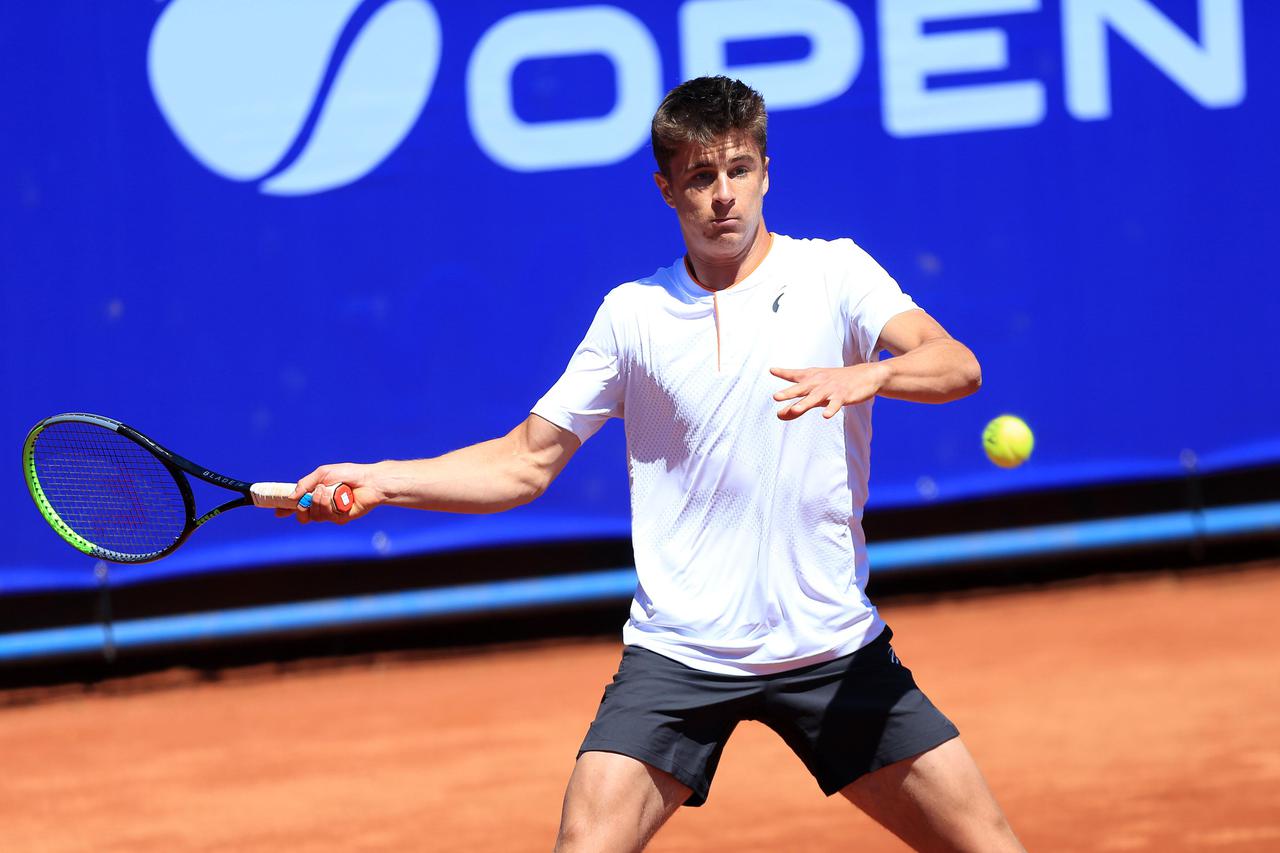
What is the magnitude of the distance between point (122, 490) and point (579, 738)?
2591 mm

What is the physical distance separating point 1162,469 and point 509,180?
3091mm

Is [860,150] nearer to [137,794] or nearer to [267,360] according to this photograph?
[267,360]

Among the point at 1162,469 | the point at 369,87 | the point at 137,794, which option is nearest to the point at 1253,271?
the point at 1162,469

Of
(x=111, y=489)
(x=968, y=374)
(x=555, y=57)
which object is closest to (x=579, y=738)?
(x=111, y=489)

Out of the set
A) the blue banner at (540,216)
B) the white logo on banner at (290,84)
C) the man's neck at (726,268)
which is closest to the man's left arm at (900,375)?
the man's neck at (726,268)

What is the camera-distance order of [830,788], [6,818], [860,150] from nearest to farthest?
[830,788]
[6,818]
[860,150]

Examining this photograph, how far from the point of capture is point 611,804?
2951 mm

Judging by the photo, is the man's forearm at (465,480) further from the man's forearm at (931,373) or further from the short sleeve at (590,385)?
the man's forearm at (931,373)

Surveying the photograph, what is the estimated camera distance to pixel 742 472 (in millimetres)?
3143

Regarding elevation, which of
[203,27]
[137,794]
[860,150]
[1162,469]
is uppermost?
[203,27]

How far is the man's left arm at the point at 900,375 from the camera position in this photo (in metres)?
2.75

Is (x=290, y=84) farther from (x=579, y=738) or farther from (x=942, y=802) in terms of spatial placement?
(x=942, y=802)

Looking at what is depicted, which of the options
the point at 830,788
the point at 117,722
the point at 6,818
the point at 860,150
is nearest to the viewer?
the point at 830,788

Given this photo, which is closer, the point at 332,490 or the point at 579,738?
the point at 332,490
